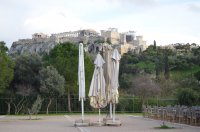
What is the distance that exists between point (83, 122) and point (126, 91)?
33.7 metres

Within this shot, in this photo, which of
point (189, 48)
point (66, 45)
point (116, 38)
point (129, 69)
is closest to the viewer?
point (66, 45)

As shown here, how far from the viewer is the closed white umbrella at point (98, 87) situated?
2052 cm

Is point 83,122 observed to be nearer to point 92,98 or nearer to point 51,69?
point 92,98

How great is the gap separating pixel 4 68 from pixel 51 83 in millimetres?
4994

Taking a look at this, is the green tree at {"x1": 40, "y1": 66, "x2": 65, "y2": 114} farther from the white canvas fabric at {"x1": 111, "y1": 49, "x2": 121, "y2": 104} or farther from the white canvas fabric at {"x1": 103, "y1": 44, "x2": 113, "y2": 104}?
the white canvas fabric at {"x1": 111, "y1": 49, "x2": 121, "y2": 104}

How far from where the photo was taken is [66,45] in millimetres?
48312

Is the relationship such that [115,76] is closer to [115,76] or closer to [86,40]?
[115,76]

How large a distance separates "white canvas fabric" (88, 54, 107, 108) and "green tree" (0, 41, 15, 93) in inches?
797

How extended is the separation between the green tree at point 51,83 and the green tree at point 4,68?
3.32 metres

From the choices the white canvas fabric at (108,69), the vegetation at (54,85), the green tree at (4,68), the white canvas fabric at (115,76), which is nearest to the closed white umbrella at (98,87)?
the white canvas fabric at (108,69)

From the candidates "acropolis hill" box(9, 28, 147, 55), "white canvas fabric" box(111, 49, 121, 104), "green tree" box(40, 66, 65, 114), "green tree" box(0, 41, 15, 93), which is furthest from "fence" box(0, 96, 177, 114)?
"acropolis hill" box(9, 28, 147, 55)

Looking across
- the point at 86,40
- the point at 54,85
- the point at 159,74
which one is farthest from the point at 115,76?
the point at 86,40

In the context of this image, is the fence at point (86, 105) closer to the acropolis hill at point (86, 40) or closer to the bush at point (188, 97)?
the bush at point (188, 97)

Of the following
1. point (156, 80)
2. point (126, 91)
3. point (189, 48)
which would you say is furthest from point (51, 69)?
point (189, 48)
